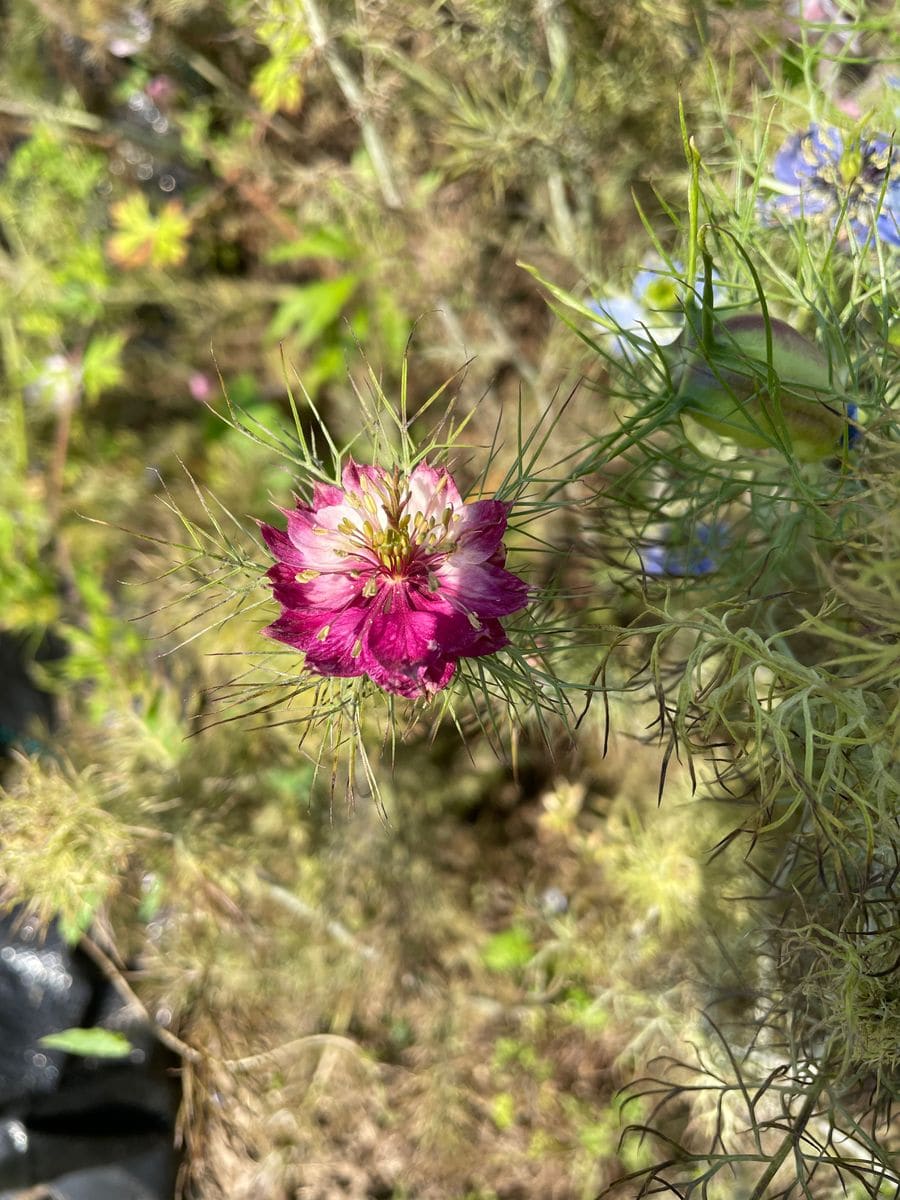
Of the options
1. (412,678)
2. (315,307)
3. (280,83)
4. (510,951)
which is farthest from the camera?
(315,307)

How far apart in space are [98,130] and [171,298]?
51cm

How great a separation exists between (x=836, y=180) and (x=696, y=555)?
0.43m

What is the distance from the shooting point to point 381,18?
1328mm

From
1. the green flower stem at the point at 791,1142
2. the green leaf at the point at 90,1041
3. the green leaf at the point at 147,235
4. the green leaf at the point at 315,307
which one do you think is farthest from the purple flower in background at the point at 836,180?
the green leaf at the point at 90,1041

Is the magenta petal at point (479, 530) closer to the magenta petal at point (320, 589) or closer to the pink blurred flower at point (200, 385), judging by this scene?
the magenta petal at point (320, 589)

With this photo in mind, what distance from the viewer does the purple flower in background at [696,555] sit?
94 centimetres

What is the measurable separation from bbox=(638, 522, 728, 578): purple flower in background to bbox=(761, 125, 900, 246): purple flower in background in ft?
1.12

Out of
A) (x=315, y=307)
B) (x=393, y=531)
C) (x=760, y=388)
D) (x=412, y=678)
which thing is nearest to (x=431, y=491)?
(x=393, y=531)

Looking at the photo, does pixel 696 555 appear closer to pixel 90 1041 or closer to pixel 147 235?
pixel 90 1041

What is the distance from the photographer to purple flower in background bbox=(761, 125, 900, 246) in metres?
0.87

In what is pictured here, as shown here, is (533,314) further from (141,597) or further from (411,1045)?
(411,1045)

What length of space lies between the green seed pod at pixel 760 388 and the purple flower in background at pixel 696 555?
192 mm

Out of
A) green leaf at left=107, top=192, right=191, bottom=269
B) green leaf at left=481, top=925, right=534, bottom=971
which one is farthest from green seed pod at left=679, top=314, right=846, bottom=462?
green leaf at left=107, top=192, right=191, bottom=269

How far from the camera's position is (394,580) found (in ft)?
2.29
